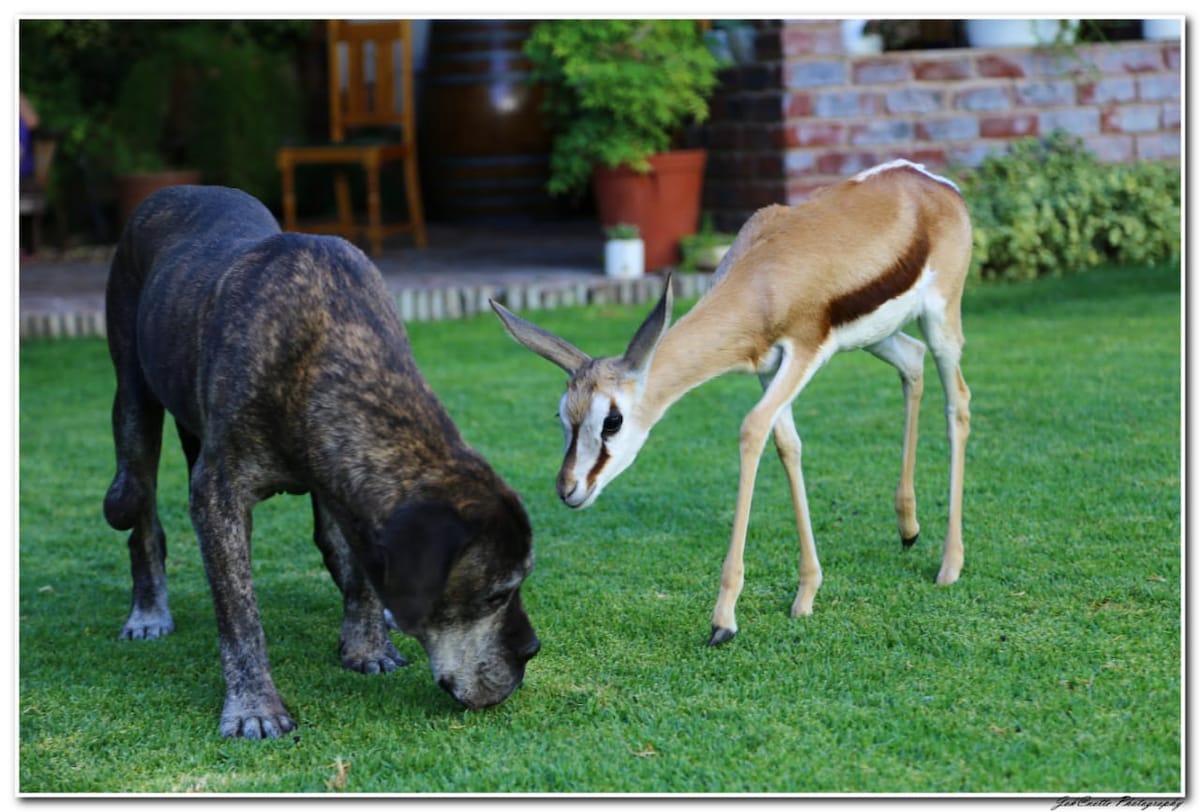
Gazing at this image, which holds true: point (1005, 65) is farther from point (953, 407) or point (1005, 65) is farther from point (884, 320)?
point (884, 320)

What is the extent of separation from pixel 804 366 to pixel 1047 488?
1834mm

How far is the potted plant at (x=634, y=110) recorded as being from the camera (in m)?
9.72

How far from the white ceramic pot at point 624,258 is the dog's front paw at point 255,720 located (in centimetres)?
665

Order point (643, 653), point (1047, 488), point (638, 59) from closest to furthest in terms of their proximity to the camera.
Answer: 1. point (643, 653)
2. point (1047, 488)
3. point (638, 59)

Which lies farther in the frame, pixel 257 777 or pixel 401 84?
pixel 401 84

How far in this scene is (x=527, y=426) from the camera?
23.9ft

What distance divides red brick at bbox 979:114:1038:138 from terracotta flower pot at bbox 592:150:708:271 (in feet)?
6.71

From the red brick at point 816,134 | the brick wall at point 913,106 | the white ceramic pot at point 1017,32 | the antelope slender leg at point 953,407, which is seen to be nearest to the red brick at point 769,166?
the brick wall at point 913,106

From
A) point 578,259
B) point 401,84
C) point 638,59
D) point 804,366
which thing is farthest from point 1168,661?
point 401,84

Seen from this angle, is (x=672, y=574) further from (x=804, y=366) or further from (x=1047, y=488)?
(x=1047, y=488)

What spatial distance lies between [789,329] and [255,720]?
1816mm

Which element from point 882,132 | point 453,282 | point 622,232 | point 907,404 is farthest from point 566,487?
point 882,132

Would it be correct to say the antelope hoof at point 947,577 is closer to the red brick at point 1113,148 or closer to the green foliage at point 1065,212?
the green foliage at point 1065,212

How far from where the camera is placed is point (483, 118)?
13094mm
